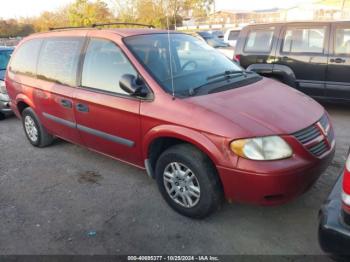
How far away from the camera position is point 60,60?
4.36 m

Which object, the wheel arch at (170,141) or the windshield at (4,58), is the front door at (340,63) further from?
the windshield at (4,58)

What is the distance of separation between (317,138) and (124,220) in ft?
6.32

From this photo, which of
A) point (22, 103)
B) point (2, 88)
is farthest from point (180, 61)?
point (2, 88)

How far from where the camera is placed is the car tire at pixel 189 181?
9.67ft

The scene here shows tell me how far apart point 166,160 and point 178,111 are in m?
0.50

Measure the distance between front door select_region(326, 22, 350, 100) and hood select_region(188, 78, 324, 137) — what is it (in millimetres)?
2989

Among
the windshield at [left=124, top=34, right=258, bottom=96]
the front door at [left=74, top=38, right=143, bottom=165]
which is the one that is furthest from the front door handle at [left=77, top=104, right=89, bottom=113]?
the windshield at [left=124, top=34, right=258, bottom=96]

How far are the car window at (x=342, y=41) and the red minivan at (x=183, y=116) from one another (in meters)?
2.90

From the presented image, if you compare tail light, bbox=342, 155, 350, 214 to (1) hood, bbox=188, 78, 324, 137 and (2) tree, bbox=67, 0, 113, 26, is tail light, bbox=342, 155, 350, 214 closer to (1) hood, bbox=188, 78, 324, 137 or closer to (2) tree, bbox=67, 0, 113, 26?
(1) hood, bbox=188, 78, 324, 137

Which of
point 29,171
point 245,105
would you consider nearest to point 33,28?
point 29,171

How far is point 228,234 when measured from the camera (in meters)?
3.02

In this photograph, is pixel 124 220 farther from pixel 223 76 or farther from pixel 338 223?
pixel 338 223

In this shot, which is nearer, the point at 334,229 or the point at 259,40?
the point at 334,229

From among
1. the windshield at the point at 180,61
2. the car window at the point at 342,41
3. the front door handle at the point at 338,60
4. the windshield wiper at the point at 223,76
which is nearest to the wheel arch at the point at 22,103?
the windshield at the point at 180,61
